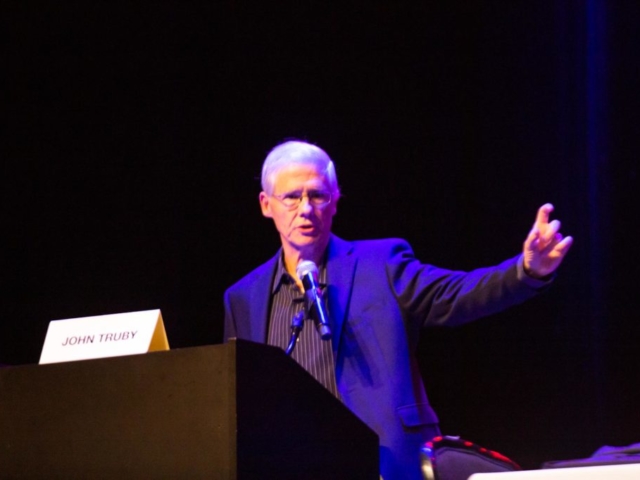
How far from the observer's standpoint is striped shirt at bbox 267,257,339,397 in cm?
320

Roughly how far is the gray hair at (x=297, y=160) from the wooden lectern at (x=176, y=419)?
192cm

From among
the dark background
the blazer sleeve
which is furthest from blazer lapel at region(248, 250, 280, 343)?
the dark background

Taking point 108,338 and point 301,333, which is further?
point 301,333

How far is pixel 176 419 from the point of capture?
1.61 m

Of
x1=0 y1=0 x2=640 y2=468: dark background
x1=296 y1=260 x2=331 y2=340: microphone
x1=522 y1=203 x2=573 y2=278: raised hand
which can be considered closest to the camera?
x1=522 y1=203 x2=573 y2=278: raised hand

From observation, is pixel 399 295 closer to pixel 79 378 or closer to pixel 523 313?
pixel 523 313

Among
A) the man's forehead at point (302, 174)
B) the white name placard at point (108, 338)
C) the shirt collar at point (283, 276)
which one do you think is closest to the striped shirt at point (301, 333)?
the shirt collar at point (283, 276)

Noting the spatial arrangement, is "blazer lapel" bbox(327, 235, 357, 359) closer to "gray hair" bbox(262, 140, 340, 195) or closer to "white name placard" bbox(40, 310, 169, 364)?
"gray hair" bbox(262, 140, 340, 195)

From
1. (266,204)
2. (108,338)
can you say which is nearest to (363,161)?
(266,204)

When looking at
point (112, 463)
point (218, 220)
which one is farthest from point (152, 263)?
point (112, 463)

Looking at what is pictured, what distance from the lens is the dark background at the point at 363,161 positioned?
4109 millimetres

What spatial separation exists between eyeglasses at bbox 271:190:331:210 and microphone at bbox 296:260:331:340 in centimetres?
54

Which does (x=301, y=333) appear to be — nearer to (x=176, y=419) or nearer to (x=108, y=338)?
(x=108, y=338)

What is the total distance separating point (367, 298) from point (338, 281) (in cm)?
15
